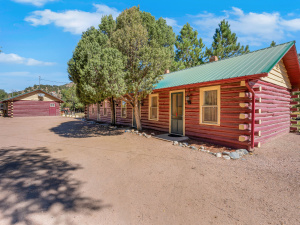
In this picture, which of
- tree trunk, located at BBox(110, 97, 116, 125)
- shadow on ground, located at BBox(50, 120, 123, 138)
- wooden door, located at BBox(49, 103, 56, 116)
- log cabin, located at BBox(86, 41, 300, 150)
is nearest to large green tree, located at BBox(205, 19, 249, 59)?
log cabin, located at BBox(86, 41, 300, 150)

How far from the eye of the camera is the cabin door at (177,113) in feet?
29.2

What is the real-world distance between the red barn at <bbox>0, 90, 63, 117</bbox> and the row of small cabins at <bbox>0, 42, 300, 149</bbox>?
2466 centimetres

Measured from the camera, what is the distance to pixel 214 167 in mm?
4637

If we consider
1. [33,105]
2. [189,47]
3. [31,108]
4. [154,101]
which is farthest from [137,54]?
[31,108]

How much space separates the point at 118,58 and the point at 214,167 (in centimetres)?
655

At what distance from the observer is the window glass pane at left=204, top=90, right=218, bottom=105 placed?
290 inches

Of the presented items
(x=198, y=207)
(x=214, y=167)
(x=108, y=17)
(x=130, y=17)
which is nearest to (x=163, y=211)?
(x=198, y=207)

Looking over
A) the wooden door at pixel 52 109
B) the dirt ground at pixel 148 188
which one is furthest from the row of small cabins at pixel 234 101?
the wooden door at pixel 52 109

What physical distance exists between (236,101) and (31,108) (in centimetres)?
3178

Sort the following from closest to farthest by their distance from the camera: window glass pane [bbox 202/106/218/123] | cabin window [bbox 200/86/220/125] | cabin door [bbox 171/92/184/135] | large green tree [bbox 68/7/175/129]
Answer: cabin window [bbox 200/86/220/125], window glass pane [bbox 202/106/218/123], large green tree [bbox 68/7/175/129], cabin door [bbox 171/92/184/135]

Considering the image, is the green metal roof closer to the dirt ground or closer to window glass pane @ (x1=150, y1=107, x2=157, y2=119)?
window glass pane @ (x1=150, y1=107, x2=157, y2=119)

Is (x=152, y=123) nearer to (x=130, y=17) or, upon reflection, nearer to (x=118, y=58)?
(x=118, y=58)

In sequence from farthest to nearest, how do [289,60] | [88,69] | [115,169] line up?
[289,60]
[88,69]
[115,169]

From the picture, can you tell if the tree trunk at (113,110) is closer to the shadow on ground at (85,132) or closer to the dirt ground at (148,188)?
the shadow on ground at (85,132)
